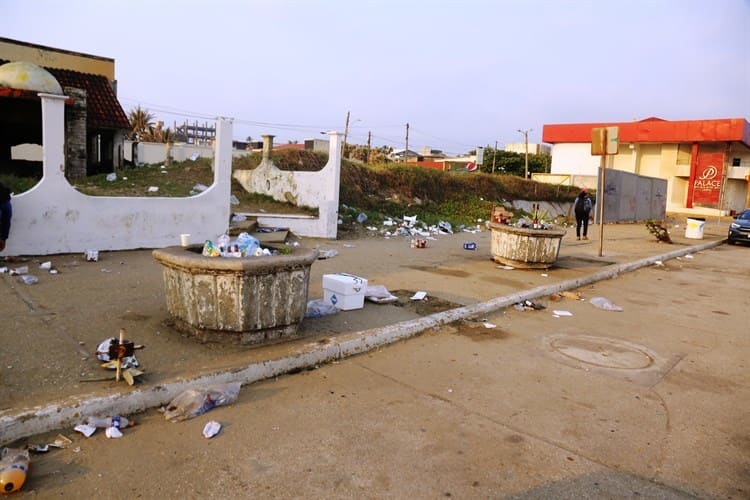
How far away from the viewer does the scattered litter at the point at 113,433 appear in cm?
329

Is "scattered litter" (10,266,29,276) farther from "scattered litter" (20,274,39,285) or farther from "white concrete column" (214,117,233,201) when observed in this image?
"white concrete column" (214,117,233,201)

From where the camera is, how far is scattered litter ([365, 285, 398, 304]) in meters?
6.71

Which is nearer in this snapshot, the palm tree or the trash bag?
the trash bag

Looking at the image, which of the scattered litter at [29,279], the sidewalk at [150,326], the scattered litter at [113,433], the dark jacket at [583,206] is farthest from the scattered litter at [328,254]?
the dark jacket at [583,206]

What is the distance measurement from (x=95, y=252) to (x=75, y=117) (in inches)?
337

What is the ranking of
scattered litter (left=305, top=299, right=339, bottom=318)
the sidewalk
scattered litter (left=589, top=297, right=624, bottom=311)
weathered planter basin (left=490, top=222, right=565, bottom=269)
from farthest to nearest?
weathered planter basin (left=490, top=222, right=565, bottom=269), scattered litter (left=589, top=297, right=624, bottom=311), scattered litter (left=305, top=299, right=339, bottom=318), the sidewalk

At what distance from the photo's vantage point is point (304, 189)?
1473 centimetres

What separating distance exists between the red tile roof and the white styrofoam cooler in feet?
51.4

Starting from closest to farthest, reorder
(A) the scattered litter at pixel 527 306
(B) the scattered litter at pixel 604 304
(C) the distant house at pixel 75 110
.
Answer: (A) the scattered litter at pixel 527 306
(B) the scattered litter at pixel 604 304
(C) the distant house at pixel 75 110

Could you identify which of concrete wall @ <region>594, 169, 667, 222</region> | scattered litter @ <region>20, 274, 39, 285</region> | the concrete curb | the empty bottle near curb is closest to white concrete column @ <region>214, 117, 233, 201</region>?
scattered litter @ <region>20, 274, 39, 285</region>

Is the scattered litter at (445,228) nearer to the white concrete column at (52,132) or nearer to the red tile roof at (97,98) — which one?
the white concrete column at (52,132)

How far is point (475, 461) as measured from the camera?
10.5 ft

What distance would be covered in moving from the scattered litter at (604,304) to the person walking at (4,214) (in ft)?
27.5

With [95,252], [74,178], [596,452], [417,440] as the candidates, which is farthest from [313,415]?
[74,178]
